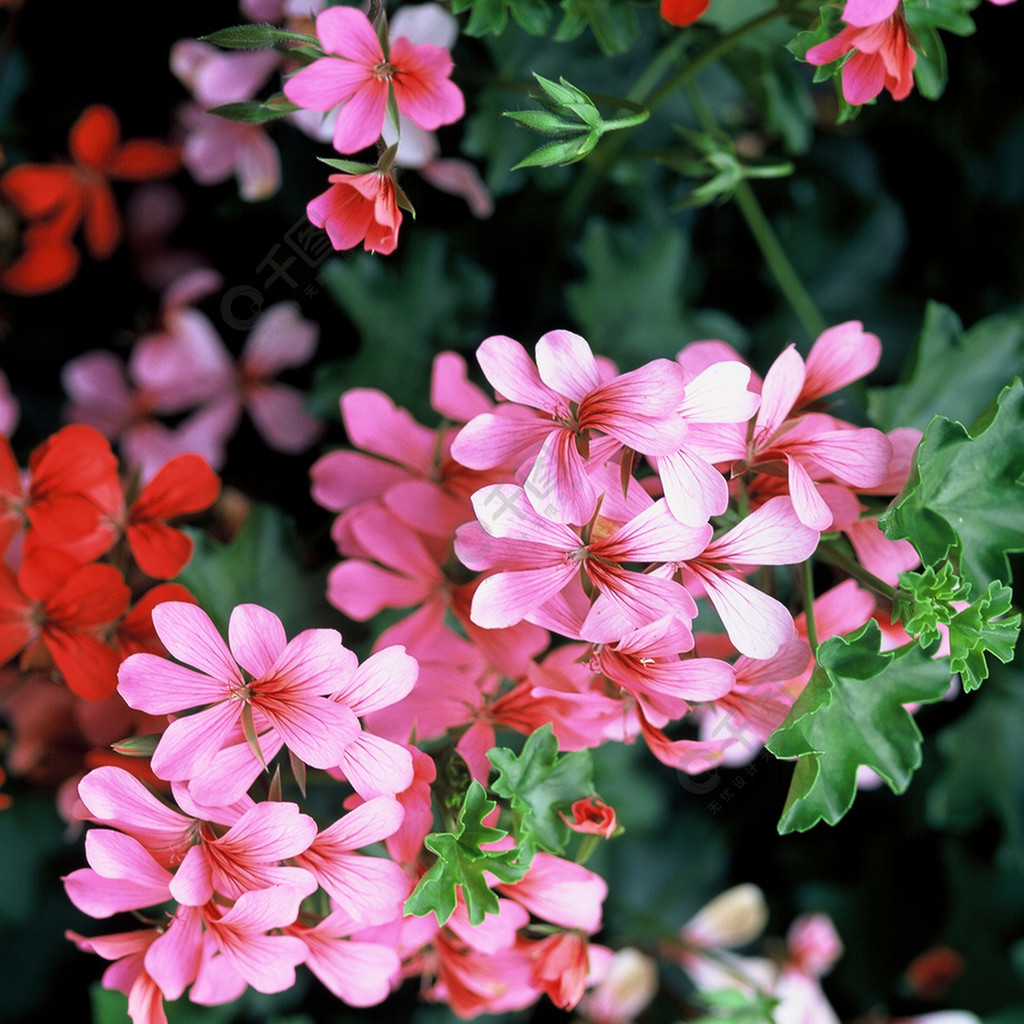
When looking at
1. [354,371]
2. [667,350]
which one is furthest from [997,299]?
[354,371]

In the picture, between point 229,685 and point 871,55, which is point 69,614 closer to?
point 229,685

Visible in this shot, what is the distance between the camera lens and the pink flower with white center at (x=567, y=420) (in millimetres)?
605

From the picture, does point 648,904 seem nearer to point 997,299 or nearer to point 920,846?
point 920,846

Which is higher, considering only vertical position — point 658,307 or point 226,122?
point 226,122

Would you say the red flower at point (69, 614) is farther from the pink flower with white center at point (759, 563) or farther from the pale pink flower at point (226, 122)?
the pale pink flower at point (226, 122)

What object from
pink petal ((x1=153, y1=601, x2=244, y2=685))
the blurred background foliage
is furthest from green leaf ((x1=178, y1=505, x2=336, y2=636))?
pink petal ((x1=153, y1=601, x2=244, y2=685))

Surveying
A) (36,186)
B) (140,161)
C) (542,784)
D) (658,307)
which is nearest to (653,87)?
(658,307)

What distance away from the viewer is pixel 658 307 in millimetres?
1125

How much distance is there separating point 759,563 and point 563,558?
12cm

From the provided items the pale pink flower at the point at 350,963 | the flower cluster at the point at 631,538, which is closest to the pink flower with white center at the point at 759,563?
the flower cluster at the point at 631,538

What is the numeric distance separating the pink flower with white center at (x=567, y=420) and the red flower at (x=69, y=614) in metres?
0.28

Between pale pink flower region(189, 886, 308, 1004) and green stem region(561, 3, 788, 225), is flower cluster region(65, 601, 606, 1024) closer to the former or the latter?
pale pink flower region(189, 886, 308, 1004)

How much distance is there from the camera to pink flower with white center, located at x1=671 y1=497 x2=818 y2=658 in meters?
0.64

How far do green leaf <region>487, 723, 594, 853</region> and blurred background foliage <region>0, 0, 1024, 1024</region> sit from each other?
297 mm
